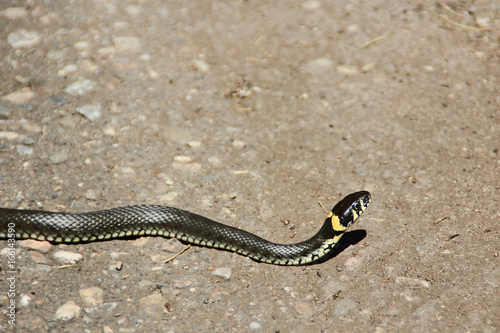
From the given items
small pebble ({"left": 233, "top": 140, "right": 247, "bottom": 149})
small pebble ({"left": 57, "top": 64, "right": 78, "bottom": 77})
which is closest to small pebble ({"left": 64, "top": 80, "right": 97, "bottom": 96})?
small pebble ({"left": 57, "top": 64, "right": 78, "bottom": 77})

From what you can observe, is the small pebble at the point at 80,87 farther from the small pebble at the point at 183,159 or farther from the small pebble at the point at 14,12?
the small pebble at the point at 14,12

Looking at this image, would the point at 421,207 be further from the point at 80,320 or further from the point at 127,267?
the point at 80,320

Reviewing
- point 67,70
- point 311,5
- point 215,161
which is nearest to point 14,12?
point 67,70

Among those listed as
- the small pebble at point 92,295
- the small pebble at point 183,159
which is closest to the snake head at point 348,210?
the small pebble at point 183,159

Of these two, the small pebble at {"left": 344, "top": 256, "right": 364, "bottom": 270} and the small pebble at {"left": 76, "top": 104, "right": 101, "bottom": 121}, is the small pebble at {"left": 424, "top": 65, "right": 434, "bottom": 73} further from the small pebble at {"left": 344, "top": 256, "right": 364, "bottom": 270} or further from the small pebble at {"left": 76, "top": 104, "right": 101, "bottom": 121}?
the small pebble at {"left": 76, "top": 104, "right": 101, "bottom": 121}

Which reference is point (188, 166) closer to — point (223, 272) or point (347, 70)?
point (223, 272)

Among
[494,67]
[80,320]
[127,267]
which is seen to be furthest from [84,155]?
[494,67]
